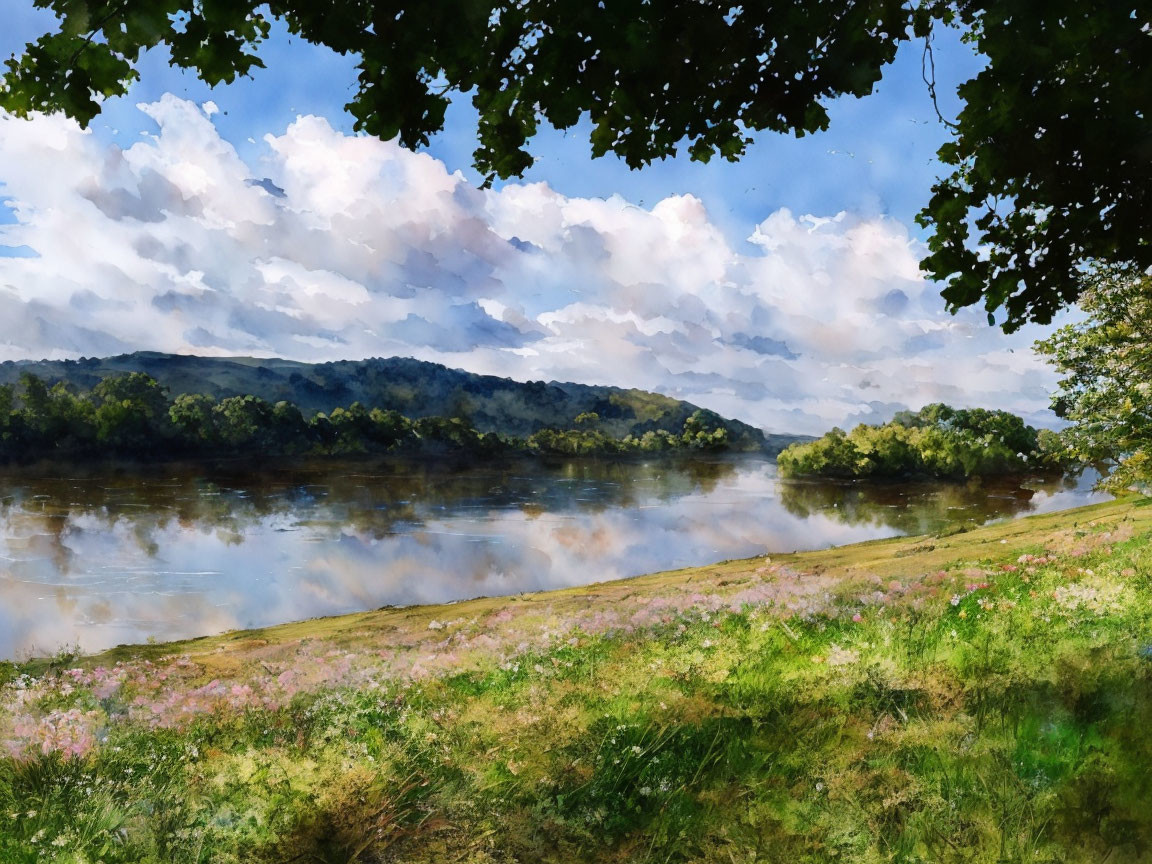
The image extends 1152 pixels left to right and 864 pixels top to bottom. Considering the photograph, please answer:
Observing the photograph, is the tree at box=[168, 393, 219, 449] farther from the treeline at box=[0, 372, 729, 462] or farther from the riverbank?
the riverbank

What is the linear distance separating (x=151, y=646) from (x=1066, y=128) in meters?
24.0

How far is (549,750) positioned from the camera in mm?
4723

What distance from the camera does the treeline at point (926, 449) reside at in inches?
3219

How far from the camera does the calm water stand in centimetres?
3322

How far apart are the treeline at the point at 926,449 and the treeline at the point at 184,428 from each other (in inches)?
2112

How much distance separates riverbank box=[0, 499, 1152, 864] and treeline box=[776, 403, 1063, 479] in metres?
77.1

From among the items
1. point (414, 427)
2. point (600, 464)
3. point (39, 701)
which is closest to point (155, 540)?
point (39, 701)

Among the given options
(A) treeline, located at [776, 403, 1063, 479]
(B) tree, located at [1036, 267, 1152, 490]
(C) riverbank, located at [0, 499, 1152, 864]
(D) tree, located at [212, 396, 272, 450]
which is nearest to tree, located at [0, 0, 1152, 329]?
(C) riverbank, located at [0, 499, 1152, 864]

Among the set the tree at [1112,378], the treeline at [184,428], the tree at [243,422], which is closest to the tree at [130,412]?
the treeline at [184,428]

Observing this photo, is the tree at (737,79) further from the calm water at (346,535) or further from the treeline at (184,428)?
the treeline at (184,428)

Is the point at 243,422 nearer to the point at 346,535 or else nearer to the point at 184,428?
the point at 184,428

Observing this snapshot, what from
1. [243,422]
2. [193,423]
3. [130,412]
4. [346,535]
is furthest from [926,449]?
[130,412]

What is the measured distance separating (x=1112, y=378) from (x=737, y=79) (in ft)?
67.5

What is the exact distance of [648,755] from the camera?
15.6 ft
